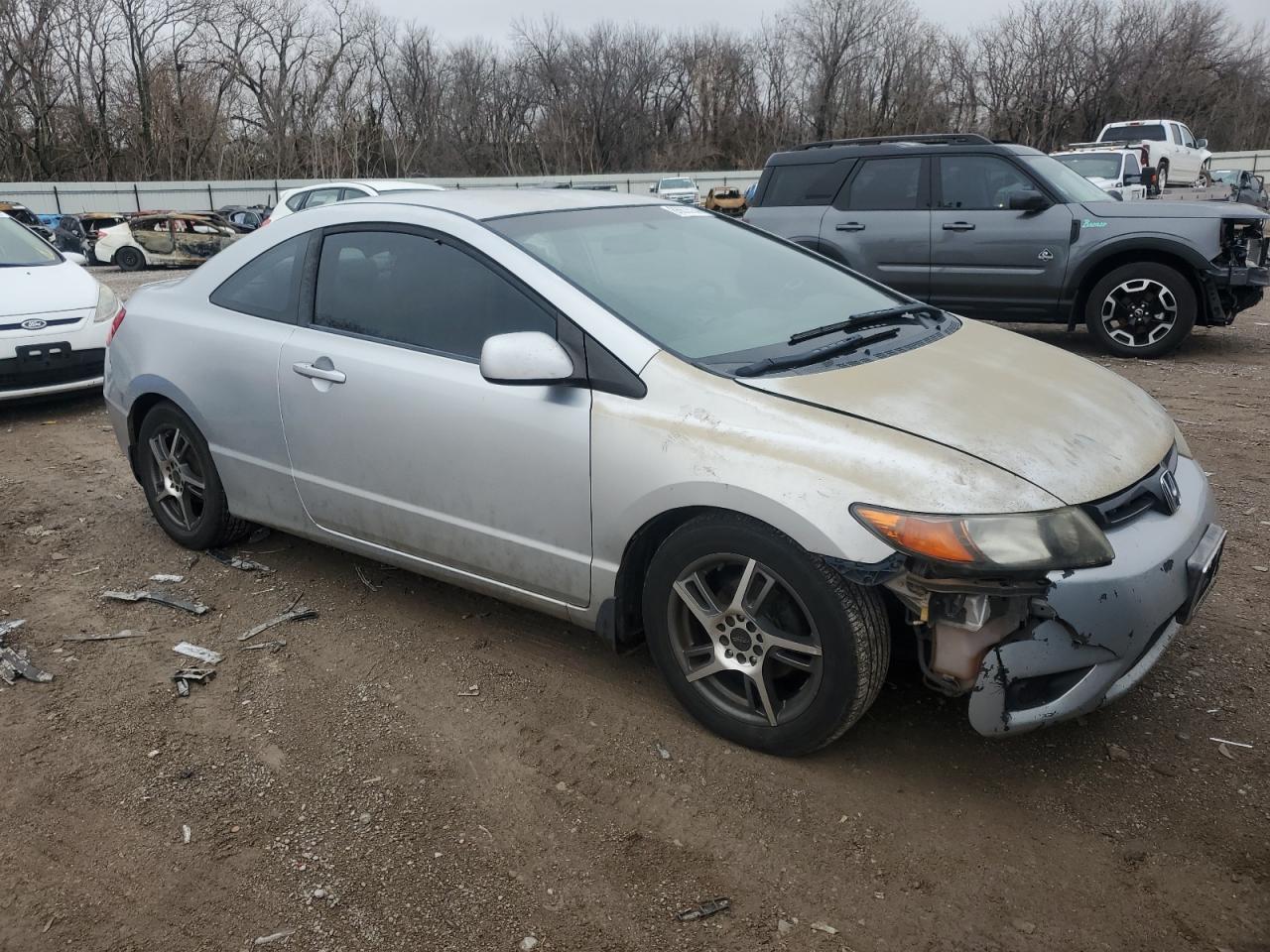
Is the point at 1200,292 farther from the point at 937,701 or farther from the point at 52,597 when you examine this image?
the point at 52,597

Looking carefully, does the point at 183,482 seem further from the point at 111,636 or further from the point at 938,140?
the point at 938,140

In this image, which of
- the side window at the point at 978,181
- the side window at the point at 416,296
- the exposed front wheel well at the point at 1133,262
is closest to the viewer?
the side window at the point at 416,296

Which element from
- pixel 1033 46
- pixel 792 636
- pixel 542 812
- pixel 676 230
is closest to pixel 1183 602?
pixel 792 636

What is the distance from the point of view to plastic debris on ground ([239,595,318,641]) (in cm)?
384

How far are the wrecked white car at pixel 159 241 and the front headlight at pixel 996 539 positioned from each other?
2455cm

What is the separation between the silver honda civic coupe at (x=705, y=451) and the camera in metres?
2.52

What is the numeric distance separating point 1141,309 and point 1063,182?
133 cm

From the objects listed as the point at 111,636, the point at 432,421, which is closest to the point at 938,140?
the point at 432,421

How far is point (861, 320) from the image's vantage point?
11.6ft

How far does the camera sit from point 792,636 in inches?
108

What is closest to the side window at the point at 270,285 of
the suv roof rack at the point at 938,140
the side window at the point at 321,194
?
the suv roof rack at the point at 938,140

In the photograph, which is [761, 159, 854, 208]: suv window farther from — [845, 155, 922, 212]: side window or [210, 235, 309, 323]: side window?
[210, 235, 309, 323]: side window

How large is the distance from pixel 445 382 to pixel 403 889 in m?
1.58

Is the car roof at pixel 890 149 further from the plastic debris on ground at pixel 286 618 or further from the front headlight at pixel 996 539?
the front headlight at pixel 996 539
